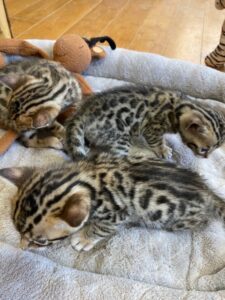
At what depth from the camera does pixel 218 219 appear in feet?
5.55

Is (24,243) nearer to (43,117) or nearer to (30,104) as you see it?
(43,117)

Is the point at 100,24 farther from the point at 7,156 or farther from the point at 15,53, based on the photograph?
the point at 7,156

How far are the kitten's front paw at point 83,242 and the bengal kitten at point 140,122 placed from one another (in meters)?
0.42

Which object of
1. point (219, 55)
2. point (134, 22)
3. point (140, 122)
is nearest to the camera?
point (140, 122)

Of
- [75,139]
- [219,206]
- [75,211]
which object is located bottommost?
[219,206]

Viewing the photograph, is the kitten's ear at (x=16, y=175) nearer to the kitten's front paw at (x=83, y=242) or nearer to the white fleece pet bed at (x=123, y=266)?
the white fleece pet bed at (x=123, y=266)

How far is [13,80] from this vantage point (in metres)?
2.05

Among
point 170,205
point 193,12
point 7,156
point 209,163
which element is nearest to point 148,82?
point 209,163

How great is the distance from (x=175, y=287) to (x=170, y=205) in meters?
0.33

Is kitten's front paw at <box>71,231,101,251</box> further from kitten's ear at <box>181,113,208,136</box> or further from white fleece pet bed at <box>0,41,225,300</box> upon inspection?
kitten's ear at <box>181,113,208,136</box>

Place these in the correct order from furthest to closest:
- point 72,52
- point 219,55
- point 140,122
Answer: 1. point 219,55
2. point 72,52
3. point 140,122

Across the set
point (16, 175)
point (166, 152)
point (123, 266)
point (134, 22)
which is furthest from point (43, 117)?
point (134, 22)

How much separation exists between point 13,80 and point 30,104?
9.7 inches

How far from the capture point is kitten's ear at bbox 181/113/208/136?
1.86 meters
